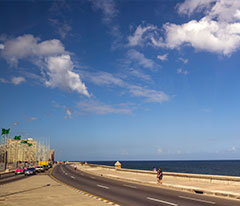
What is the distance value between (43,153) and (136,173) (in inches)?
5370

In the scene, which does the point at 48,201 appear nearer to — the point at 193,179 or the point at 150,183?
the point at 150,183

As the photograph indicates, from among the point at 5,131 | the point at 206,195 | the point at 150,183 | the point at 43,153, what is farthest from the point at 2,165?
the point at 43,153

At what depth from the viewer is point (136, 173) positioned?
39375 millimetres

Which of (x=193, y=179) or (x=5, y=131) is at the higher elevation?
(x=5, y=131)

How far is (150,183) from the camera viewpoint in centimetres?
2511

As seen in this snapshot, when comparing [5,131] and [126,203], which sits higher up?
[5,131]

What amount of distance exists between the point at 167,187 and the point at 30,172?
32161mm

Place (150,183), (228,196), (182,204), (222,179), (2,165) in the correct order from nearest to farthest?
(182,204), (228,196), (222,179), (150,183), (2,165)

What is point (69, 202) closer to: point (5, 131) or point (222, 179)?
point (222, 179)

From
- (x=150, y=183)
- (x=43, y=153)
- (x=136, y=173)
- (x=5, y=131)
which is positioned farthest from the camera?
(x=43, y=153)

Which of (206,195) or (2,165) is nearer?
(206,195)

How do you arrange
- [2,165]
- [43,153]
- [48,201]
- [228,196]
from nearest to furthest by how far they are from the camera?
[48,201]
[228,196]
[2,165]
[43,153]

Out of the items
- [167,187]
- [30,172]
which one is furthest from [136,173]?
[30,172]

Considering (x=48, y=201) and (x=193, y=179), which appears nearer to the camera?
(x=48, y=201)
